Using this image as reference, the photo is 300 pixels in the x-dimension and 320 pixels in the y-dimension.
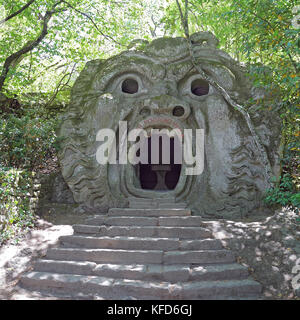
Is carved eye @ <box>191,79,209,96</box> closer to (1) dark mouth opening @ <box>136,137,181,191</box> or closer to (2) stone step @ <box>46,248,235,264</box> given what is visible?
(1) dark mouth opening @ <box>136,137,181,191</box>

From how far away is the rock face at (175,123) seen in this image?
6902 millimetres

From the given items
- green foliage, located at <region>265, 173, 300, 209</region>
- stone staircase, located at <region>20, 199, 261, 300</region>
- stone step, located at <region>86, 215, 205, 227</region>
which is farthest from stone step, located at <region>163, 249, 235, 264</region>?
green foliage, located at <region>265, 173, 300, 209</region>

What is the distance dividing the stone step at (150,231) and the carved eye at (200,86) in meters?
4.42

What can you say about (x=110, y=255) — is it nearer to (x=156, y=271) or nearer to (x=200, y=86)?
(x=156, y=271)

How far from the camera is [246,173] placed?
690 centimetres

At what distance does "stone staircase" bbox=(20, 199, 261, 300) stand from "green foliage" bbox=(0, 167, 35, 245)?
101 centimetres

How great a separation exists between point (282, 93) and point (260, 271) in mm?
3768

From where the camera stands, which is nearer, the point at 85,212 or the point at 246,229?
the point at 246,229

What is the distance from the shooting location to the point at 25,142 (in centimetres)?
681

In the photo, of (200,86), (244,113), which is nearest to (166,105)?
(200,86)

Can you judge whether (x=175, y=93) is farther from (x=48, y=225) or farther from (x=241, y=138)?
(x=48, y=225)

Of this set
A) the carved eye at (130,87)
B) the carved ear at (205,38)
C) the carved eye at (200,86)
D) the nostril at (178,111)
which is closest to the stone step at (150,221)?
the nostril at (178,111)

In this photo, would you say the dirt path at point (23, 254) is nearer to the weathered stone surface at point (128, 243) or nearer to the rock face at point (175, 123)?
the weathered stone surface at point (128, 243)
